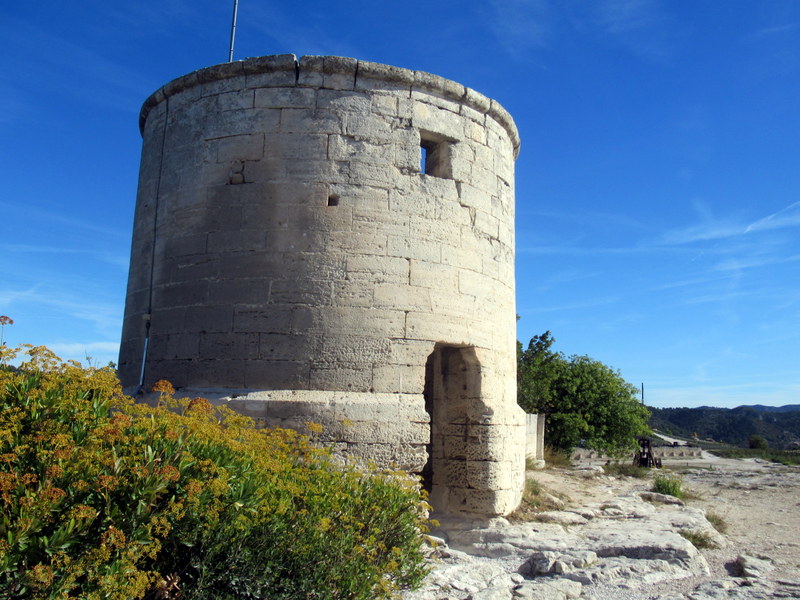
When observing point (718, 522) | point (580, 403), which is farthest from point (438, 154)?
point (580, 403)

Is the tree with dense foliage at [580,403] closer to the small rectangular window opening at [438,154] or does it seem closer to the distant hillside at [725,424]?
the small rectangular window opening at [438,154]

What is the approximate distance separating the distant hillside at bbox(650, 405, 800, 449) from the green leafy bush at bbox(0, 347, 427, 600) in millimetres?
58932

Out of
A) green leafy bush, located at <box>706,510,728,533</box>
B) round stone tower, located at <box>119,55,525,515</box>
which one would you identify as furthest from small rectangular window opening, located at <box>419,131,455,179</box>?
green leafy bush, located at <box>706,510,728,533</box>

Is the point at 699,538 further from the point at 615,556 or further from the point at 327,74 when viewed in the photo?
the point at 327,74

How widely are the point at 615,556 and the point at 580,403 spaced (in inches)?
572

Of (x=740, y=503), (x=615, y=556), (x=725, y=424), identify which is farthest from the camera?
(x=725, y=424)

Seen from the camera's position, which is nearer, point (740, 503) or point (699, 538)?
point (699, 538)

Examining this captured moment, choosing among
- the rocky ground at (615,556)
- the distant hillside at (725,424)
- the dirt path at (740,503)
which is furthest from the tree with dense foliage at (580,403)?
the distant hillside at (725,424)

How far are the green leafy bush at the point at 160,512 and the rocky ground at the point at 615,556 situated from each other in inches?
48.4

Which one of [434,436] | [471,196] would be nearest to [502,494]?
[434,436]

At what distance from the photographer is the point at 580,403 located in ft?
66.8

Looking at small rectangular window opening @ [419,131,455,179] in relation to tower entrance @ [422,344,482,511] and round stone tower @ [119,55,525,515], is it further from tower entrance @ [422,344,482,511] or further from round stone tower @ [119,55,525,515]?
tower entrance @ [422,344,482,511]

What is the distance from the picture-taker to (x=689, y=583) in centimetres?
563

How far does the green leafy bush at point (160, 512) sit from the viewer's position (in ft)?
9.46
